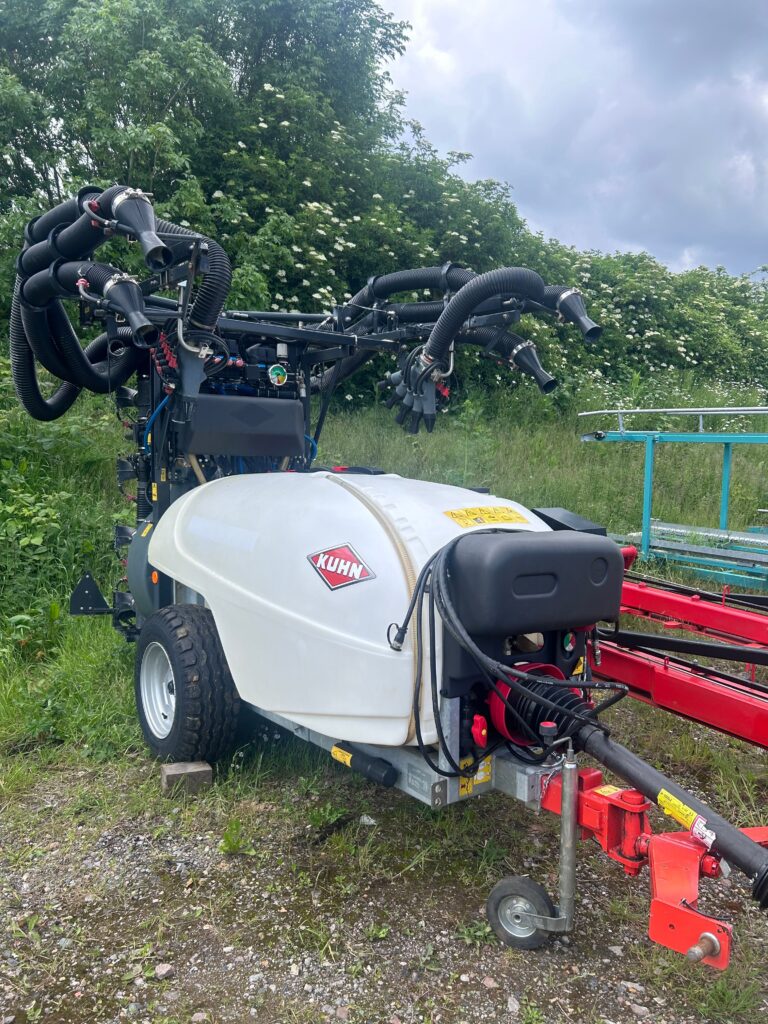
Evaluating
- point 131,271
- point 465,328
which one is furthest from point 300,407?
point 131,271

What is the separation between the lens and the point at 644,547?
21.2 ft

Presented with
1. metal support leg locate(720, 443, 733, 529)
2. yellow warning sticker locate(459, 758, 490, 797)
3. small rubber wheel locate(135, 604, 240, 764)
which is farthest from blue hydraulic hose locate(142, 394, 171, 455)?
metal support leg locate(720, 443, 733, 529)

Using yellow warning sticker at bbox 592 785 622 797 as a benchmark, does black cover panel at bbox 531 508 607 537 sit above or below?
above

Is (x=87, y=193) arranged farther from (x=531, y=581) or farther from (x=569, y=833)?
(x=569, y=833)

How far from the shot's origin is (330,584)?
8.96ft

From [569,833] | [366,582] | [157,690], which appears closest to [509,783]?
[569,833]

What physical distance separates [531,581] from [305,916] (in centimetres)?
137

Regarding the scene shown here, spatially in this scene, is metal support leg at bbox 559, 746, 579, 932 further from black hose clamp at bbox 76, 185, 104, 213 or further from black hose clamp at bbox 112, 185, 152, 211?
black hose clamp at bbox 76, 185, 104, 213

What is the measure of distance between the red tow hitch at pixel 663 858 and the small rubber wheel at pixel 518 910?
0.76 ft

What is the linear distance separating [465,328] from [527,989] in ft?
8.70

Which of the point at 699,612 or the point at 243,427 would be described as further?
the point at 243,427

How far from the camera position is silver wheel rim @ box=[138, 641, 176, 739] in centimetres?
378

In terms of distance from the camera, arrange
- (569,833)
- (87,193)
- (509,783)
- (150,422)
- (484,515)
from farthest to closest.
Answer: (150,422), (87,193), (484,515), (509,783), (569,833)

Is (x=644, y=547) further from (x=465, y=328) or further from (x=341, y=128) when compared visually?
(x=341, y=128)
